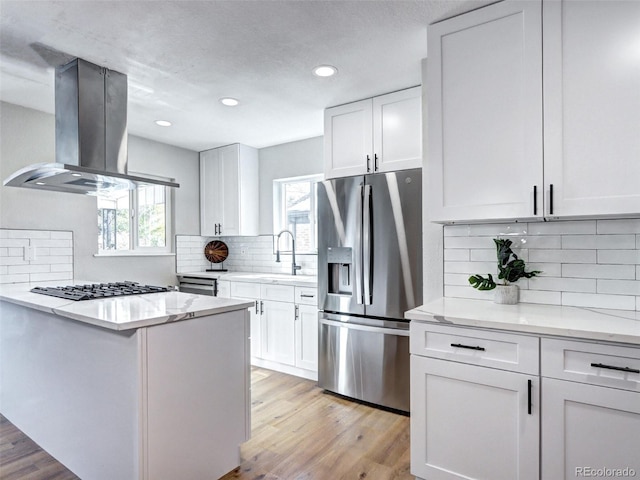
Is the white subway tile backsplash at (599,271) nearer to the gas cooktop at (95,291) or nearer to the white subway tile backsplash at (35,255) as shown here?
the gas cooktop at (95,291)

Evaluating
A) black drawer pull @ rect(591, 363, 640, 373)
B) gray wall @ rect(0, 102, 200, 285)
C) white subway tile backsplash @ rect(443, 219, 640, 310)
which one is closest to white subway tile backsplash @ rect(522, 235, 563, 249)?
white subway tile backsplash @ rect(443, 219, 640, 310)

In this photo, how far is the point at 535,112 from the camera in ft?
5.69

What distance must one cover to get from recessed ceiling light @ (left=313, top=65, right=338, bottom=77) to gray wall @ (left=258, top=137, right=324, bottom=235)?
137 centimetres

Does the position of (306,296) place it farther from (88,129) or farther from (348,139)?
(88,129)

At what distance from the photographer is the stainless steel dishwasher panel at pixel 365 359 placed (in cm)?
260

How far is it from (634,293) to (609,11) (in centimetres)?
130

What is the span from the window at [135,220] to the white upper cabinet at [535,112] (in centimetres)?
281

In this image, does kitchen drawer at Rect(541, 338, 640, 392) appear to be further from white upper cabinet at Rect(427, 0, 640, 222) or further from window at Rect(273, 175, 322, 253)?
window at Rect(273, 175, 322, 253)

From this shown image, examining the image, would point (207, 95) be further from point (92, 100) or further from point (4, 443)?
point (4, 443)

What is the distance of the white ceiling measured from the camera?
→ 183 centimetres

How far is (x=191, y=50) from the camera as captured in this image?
7.20ft

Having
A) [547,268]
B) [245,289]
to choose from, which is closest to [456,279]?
[547,268]

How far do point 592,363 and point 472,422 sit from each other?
Result: 21.6 inches

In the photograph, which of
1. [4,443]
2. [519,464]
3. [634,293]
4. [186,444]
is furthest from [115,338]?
[634,293]
